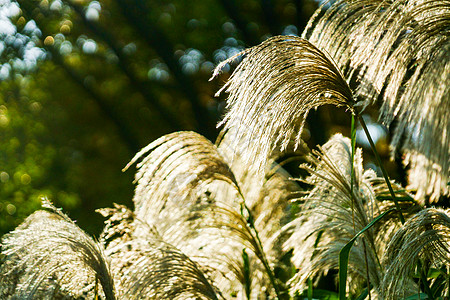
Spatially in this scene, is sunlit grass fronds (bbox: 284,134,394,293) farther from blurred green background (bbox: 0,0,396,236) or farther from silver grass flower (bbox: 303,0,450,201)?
blurred green background (bbox: 0,0,396,236)

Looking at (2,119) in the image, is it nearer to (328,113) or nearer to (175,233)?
(328,113)

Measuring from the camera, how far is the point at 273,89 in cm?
137

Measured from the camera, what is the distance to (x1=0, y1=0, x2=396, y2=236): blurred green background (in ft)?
34.3

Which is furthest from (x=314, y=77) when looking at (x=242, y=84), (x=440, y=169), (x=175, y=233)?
(x=175, y=233)

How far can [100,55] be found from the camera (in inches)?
468

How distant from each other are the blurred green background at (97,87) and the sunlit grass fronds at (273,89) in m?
8.10

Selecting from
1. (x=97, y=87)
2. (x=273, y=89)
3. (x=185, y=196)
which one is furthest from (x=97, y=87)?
(x=273, y=89)

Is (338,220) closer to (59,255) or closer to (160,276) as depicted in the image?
(160,276)

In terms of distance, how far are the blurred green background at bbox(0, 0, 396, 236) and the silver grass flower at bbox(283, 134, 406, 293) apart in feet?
24.5

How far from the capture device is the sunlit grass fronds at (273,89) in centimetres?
136

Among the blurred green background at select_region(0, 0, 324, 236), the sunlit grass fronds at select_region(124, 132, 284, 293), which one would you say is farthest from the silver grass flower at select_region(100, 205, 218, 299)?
the blurred green background at select_region(0, 0, 324, 236)

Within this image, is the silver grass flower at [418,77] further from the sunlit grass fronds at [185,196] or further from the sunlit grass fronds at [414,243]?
the sunlit grass fronds at [185,196]

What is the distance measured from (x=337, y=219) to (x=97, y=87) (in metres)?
10.4

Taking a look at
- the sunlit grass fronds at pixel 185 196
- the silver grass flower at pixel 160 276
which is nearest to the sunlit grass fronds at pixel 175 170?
the sunlit grass fronds at pixel 185 196
